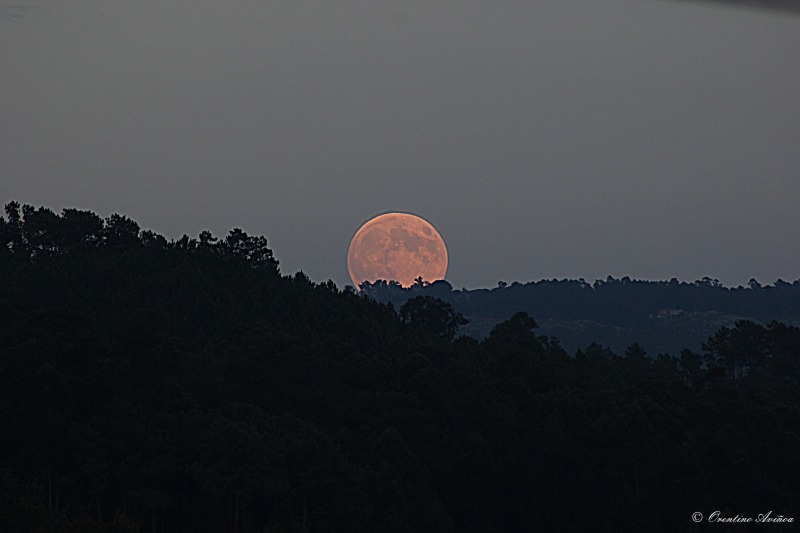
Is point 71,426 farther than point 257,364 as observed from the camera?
No

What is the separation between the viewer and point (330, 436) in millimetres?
52750

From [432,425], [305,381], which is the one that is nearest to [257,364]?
[305,381]

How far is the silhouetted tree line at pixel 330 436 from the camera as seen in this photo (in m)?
45.2

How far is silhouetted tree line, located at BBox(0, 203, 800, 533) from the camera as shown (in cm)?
4525

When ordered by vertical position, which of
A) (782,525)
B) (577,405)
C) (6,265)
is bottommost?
(782,525)

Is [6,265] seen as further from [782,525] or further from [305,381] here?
[782,525]

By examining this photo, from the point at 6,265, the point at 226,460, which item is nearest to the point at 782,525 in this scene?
the point at 226,460

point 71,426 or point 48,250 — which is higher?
point 48,250

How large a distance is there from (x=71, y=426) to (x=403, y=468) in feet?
68.5

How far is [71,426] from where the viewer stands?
148ft

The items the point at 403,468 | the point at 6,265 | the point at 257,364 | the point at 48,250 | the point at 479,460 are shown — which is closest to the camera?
the point at 403,468

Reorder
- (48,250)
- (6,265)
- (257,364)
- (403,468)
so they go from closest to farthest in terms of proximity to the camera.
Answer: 1. (403,468)
2. (257,364)
3. (6,265)
4. (48,250)

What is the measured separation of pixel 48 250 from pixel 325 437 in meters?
79.6

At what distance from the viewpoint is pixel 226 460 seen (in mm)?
46250
